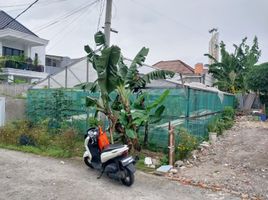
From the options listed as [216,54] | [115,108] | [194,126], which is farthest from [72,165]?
[216,54]

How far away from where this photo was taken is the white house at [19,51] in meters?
21.9

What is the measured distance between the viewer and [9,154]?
8.27 metres

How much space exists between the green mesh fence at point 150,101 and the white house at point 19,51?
10888 millimetres

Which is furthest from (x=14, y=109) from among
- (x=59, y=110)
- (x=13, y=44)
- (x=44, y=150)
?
(x=13, y=44)

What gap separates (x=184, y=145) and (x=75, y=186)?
3.31 metres

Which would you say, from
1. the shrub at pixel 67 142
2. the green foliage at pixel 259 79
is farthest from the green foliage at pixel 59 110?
the green foliage at pixel 259 79

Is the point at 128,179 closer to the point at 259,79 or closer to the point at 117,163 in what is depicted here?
the point at 117,163

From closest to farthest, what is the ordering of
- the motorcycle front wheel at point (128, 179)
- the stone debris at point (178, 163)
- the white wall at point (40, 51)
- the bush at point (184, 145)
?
the motorcycle front wheel at point (128, 179)
the stone debris at point (178, 163)
the bush at point (184, 145)
the white wall at point (40, 51)

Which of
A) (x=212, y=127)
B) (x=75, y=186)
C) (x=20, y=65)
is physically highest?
(x=20, y=65)

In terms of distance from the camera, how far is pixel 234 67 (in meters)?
24.1

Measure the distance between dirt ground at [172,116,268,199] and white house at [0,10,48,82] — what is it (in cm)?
1669

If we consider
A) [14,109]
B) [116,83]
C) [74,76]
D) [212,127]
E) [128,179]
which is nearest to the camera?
[128,179]

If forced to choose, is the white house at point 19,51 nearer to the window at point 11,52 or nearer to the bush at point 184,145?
the window at point 11,52

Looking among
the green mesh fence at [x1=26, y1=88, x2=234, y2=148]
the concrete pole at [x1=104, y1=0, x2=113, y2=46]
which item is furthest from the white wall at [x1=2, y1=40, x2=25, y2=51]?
the concrete pole at [x1=104, y1=0, x2=113, y2=46]
